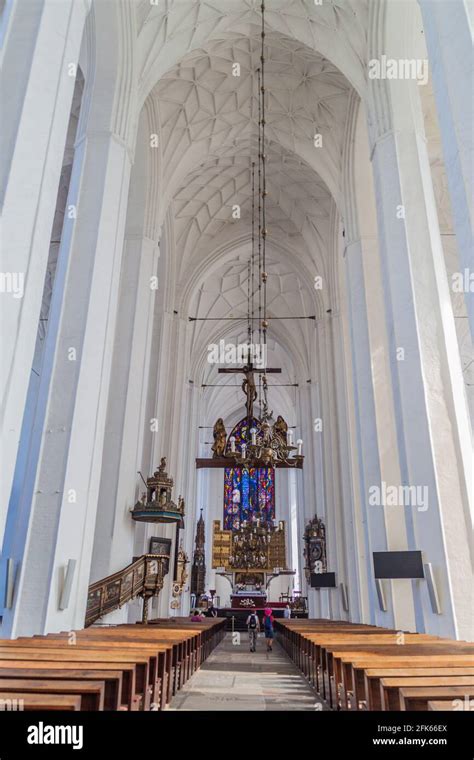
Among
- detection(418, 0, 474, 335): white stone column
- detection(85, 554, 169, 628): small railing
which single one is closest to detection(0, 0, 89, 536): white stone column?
detection(418, 0, 474, 335): white stone column

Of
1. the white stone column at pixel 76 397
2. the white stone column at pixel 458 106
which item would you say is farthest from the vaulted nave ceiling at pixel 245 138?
the white stone column at pixel 458 106

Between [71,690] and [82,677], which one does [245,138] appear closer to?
[82,677]

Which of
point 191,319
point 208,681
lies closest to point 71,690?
point 208,681

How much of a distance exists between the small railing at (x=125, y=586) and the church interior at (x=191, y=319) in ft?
0.13

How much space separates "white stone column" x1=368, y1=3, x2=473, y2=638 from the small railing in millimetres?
4165

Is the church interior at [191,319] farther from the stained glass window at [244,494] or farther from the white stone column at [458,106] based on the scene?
the stained glass window at [244,494]

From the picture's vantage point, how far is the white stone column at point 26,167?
12.8 ft

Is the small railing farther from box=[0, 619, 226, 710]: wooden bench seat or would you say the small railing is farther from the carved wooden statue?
the carved wooden statue

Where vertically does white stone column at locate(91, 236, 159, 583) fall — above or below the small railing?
above

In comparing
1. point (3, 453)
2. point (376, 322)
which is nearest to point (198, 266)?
point (376, 322)

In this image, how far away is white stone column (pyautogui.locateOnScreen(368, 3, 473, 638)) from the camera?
577 cm
